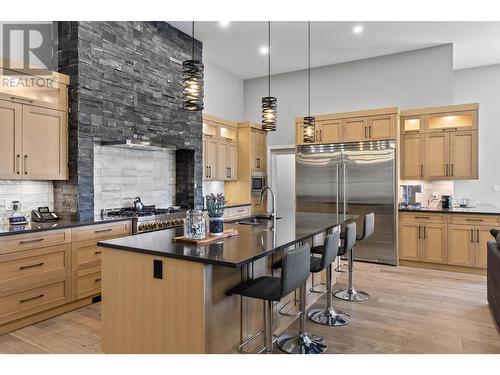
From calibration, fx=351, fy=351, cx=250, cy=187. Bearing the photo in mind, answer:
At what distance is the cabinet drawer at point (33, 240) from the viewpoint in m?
3.10

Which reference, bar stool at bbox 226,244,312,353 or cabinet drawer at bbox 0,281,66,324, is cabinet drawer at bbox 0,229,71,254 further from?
bar stool at bbox 226,244,312,353

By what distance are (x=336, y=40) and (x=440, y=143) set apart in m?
2.40

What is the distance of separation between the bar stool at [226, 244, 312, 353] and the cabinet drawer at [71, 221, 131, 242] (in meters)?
2.10

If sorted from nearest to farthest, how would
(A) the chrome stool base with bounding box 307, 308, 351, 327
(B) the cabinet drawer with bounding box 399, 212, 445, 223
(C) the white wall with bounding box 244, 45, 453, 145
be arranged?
1. (A) the chrome stool base with bounding box 307, 308, 351, 327
2. (B) the cabinet drawer with bounding box 399, 212, 445, 223
3. (C) the white wall with bounding box 244, 45, 453, 145

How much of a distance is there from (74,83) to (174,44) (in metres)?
2.05

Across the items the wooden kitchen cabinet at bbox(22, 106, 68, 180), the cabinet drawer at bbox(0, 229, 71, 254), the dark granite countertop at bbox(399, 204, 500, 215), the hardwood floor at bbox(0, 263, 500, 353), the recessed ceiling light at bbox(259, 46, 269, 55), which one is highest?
the recessed ceiling light at bbox(259, 46, 269, 55)

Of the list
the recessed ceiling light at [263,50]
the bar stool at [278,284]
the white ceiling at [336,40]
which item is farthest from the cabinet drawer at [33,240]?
the recessed ceiling light at [263,50]

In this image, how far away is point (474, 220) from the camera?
203 inches

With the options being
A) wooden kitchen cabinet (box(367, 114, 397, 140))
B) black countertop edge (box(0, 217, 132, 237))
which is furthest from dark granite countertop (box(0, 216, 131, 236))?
wooden kitchen cabinet (box(367, 114, 397, 140))

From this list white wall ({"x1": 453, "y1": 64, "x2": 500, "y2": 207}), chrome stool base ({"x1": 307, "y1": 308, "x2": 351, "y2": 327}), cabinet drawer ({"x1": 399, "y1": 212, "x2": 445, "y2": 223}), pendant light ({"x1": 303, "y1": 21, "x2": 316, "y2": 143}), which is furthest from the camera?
white wall ({"x1": 453, "y1": 64, "x2": 500, "y2": 207})

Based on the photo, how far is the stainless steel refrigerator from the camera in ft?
18.9

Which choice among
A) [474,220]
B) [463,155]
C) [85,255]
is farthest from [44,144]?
[463,155]

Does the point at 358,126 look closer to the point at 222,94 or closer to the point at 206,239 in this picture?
the point at 222,94

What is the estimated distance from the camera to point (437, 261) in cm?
546
